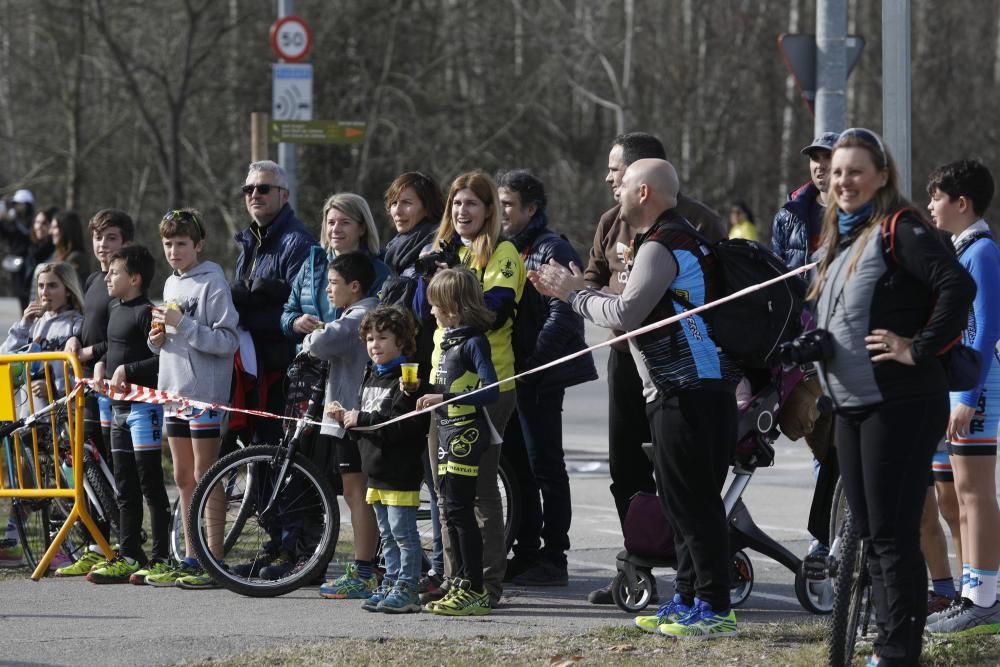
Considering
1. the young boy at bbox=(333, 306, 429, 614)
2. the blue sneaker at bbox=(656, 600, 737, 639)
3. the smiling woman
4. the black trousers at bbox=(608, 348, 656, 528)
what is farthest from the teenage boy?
the smiling woman

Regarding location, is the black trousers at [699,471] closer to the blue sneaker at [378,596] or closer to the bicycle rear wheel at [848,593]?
the bicycle rear wheel at [848,593]

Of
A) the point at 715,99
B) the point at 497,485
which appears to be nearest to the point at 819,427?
the point at 497,485

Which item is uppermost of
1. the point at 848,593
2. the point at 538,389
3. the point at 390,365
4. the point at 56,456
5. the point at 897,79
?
the point at 897,79

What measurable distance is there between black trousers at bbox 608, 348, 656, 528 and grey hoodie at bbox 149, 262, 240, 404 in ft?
6.01

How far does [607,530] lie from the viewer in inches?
370

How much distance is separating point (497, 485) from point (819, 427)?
144cm

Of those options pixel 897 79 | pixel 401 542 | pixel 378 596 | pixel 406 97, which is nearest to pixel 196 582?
pixel 378 596

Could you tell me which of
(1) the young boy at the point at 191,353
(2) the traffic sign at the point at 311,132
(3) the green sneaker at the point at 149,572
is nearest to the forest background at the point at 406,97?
(2) the traffic sign at the point at 311,132

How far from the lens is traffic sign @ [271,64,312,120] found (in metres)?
14.1

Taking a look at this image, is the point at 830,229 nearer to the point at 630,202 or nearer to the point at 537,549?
the point at 630,202

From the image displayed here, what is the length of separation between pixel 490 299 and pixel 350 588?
57.2 inches

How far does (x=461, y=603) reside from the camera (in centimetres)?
680

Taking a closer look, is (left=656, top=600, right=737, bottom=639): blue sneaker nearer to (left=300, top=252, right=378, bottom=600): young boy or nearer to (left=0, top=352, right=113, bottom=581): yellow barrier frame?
(left=300, top=252, right=378, bottom=600): young boy

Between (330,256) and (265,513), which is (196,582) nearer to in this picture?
(265,513)
